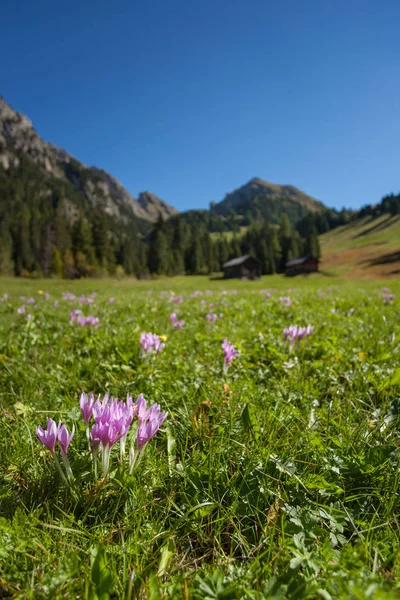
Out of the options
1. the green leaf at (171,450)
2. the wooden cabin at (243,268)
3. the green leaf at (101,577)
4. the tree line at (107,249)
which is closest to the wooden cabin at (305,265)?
the wooden cabin at (243,268)

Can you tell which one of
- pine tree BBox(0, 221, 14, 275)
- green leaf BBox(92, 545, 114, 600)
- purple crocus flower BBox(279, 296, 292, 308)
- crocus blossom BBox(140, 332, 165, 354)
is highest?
pine tree BBox(0, 221, 14, 275)

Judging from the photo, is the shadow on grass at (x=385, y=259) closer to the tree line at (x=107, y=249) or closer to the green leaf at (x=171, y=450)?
the tree line at (x=107, y=249)

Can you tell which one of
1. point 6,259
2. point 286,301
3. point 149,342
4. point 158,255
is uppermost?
point 6,259

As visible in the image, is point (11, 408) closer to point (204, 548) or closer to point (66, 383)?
point (66, 383)

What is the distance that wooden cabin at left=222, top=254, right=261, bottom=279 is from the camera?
76250 millimetres

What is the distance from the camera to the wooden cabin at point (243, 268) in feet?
250

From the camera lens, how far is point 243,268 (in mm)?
76688

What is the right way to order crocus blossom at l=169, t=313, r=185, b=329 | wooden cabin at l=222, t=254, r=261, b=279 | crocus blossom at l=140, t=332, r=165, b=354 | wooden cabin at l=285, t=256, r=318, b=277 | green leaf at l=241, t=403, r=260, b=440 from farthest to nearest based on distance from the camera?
wooden cabin at l=285, t=256, r=318, b=277
wooden cabin at l=222, t=254, r=261, b=279
crocus blossom at l=169, t=313, r=185, b=329
crocus blossom at l=140, t=332, r=165, b=354
green leaf at l=241, t=403, r=260, b=440

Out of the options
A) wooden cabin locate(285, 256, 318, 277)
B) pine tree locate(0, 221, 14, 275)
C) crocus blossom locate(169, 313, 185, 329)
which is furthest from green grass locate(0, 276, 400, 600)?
pine tree locate(0, 221, 14, 275)

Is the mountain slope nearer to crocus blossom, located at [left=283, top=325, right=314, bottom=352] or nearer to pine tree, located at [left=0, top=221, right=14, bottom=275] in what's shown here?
crocus blossom, located at [left=283, top=325, right=314, bottom=352]

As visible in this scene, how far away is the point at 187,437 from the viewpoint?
1940mm

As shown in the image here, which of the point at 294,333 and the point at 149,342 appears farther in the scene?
the point at 294,333

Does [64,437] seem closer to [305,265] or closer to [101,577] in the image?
[101,577]

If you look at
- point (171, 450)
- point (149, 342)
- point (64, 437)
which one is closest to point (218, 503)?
point (171, 450)
